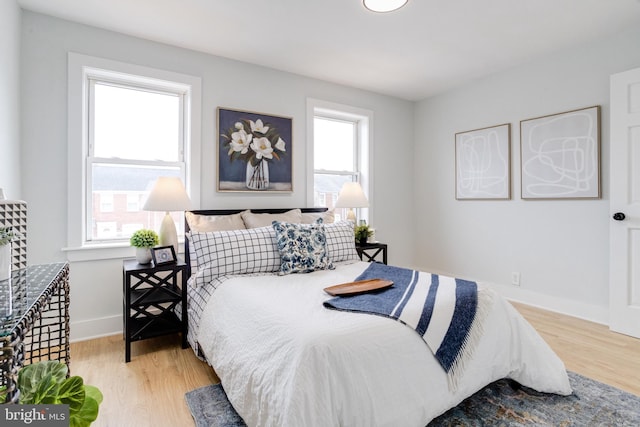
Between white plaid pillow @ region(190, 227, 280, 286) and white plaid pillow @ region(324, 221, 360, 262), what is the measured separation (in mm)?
523

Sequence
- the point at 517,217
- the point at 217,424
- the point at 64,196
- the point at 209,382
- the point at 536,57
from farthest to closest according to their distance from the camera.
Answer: the point at 517,217 < the point at 536,57 < the point at 64,196 < the point at 209,382 < the point at 217,424

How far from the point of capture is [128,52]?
2.83 m

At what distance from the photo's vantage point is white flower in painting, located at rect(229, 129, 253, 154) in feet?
10.9

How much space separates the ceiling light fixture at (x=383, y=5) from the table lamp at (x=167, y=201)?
195 cm

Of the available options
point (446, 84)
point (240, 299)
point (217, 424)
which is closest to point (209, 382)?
point (217, 424)

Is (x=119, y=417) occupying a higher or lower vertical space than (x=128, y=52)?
lower

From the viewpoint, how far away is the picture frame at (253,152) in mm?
3277

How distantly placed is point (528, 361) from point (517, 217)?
223 cm

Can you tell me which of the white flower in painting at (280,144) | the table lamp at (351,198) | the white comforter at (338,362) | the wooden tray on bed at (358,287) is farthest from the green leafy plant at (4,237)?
the table lamp at (351,198)

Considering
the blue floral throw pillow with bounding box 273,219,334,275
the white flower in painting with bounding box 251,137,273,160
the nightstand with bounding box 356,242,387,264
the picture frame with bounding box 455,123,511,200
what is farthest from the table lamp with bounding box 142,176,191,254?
the picture frame with bounding box 455,123,511,200

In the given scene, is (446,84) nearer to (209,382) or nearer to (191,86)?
(191,86)

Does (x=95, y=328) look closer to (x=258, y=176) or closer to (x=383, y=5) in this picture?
(x=258, y=176)

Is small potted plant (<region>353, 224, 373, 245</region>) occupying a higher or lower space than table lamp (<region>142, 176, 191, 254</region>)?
lower

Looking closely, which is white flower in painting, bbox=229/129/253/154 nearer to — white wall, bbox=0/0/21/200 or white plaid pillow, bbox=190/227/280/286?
white plaid pillow, bbox=190/227/280/286
